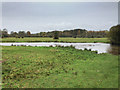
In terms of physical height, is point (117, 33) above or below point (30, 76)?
above

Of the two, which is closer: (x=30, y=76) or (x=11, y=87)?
(x=11, y=87)

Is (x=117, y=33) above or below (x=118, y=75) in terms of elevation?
above

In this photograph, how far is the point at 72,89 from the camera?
859 cm

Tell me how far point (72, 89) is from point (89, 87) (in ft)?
4.12

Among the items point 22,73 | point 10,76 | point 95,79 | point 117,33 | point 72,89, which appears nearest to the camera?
point 72,89

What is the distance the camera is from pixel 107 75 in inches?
437

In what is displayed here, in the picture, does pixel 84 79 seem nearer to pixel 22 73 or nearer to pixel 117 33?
pixel 22 73

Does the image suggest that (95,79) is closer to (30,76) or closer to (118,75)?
(118,75)

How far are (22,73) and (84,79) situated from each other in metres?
5.75

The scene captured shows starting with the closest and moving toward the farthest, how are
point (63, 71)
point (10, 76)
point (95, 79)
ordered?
point (95, 79) → point (10, 76) → point (63, 71)

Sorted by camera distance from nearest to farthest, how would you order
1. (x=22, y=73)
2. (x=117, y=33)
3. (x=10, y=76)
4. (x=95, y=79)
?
(x=95, y=79) < (x=10, y=76) < (x=22, y=73) < (x=117, y=33)

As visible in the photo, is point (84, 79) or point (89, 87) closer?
point (89, 87)

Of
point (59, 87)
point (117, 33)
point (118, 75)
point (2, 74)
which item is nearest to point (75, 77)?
point (59, 87)

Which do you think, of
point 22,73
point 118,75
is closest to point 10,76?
point 22,73
